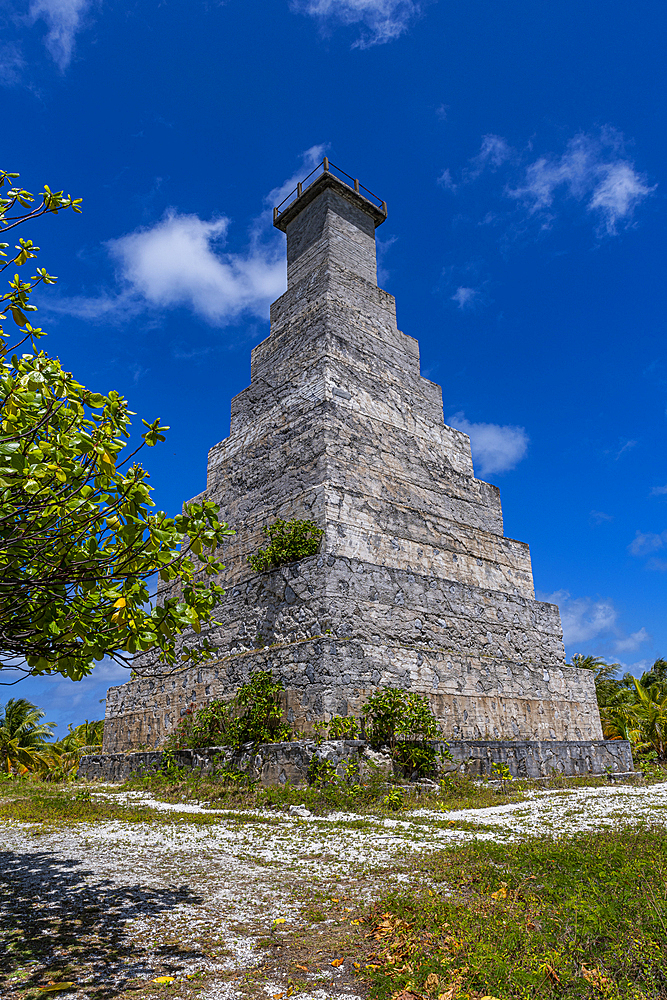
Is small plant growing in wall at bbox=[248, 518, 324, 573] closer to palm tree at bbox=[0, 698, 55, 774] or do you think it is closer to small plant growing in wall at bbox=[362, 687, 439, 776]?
small plant growing in wall at bbox=[362, 687, 439, 776]

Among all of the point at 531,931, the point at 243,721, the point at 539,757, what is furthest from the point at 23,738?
the point at 531,931

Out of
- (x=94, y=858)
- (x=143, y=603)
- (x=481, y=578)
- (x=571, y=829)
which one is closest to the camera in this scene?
(x=143, y=603)

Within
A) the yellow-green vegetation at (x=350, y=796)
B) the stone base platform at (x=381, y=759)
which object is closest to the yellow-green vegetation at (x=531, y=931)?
the yellow-green vegetation at (x=350, y=796)

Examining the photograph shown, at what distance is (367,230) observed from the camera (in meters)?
22.2

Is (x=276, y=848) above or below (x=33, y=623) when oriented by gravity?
below

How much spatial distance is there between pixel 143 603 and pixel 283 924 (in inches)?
112

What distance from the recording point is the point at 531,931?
405cm

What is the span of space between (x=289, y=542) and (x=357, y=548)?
1.70 meters

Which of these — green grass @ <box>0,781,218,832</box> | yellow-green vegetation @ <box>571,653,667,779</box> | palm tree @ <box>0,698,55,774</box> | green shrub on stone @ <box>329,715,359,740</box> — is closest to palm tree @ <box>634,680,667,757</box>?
yellow-green vegetation @ <box>571,653,667,779</box>

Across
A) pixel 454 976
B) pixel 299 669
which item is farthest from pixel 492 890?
pixel 299 669

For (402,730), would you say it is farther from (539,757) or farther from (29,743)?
(29,743)

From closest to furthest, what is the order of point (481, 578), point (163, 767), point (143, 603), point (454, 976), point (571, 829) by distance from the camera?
point (454, 976) < point (143, 603) < point (571, 829) < point (163, 767) < point (481, 578)

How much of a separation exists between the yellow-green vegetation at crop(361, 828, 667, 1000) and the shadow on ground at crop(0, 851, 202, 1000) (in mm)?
1569

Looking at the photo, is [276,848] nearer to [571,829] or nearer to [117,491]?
[571,829]
